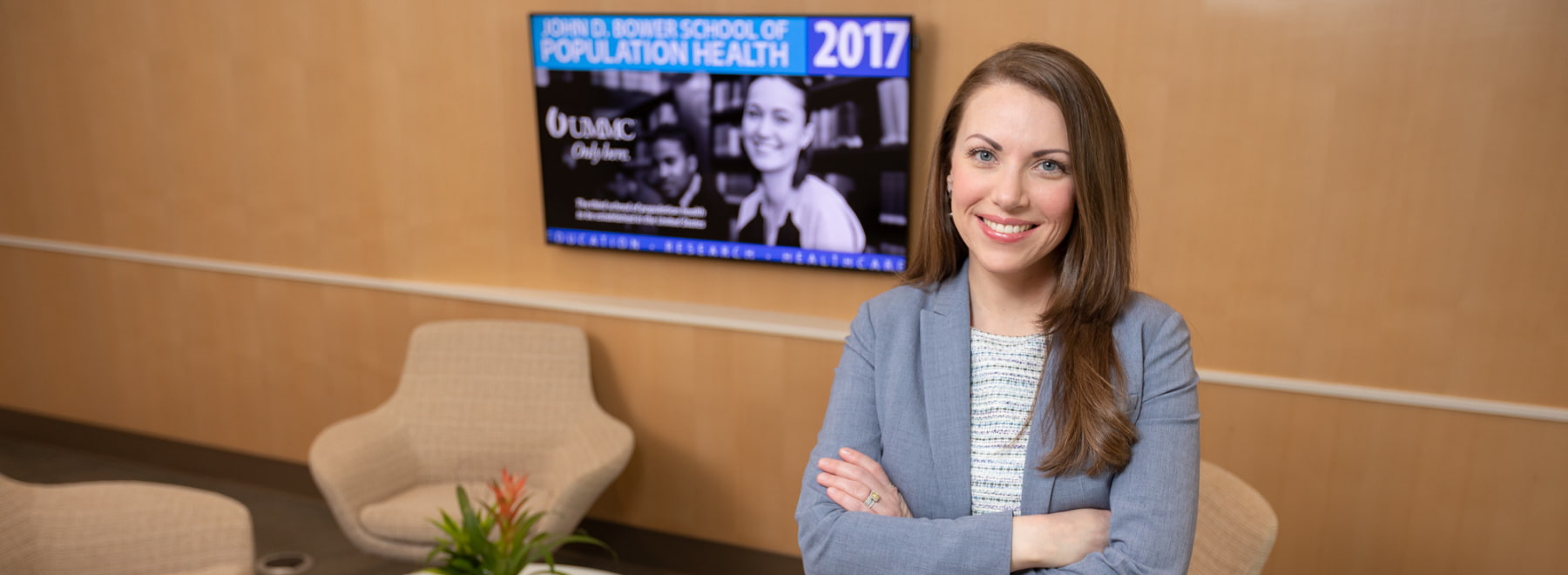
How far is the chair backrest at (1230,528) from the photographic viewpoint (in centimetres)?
230

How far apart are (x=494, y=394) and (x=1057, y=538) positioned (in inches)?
102

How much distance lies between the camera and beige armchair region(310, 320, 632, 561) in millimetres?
3549

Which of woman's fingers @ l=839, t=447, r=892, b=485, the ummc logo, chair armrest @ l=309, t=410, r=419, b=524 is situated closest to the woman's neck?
woman's fingers @ l=839, t=447, r=892, b=485

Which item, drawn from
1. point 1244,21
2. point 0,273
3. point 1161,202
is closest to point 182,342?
point 0,273

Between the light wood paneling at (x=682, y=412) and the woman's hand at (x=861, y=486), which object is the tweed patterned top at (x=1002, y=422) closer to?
the woman's hand at (x=861, y=486)

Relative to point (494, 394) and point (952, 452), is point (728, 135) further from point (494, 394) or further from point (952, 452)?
point (952, 452)

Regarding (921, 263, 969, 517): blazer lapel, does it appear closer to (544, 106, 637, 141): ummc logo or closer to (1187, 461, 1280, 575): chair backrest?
(1187, 461, 1280, 575): chair backrest

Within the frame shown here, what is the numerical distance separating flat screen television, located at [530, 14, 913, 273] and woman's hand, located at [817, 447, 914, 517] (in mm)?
1668

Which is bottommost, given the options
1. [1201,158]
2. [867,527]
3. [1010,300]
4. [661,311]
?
[661,311]

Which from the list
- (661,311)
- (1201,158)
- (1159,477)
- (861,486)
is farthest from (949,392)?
(661,311)

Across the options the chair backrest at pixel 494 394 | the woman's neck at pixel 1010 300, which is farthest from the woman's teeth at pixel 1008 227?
the chair backrest at pixel 494 394

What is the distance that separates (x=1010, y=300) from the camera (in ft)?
5.55

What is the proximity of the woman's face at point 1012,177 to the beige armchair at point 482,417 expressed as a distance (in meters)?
2.14

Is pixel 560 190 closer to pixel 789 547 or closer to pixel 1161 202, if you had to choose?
pixel 789 547
